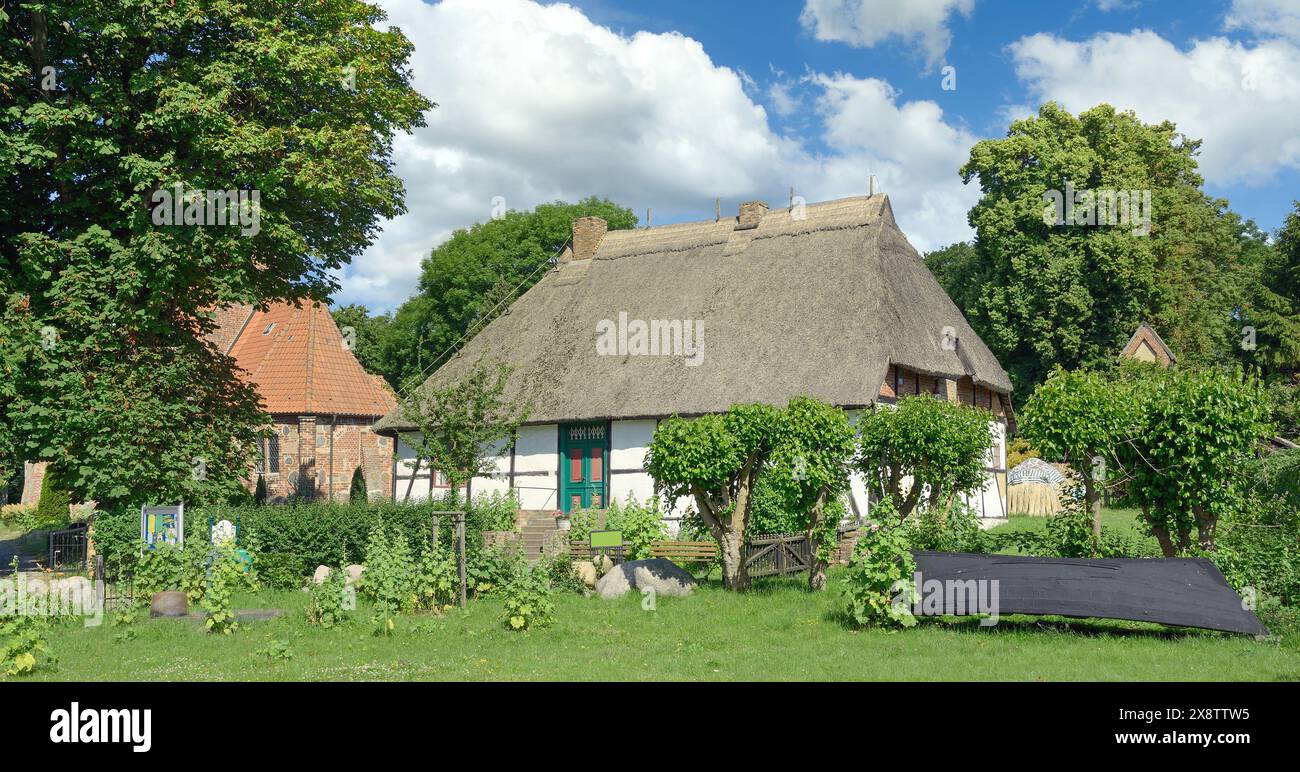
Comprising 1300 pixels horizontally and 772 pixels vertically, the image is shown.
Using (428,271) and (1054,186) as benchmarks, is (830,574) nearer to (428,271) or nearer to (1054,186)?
(1054,186)

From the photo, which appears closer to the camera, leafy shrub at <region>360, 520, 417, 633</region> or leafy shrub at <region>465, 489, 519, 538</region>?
leafy shrub at <region>360, 520, 417, 633</region>

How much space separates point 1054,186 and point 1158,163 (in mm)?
4483

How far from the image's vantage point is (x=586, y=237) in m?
31.2

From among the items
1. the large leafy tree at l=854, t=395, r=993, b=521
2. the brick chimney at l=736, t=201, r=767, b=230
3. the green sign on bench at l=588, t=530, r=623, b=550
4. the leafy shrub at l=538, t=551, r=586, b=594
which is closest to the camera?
the large leafy tree at l=854, t=395, r=993, b=521

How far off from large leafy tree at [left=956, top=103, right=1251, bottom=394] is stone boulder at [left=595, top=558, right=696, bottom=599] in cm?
2104

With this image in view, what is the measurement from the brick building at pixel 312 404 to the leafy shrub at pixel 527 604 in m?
19.4

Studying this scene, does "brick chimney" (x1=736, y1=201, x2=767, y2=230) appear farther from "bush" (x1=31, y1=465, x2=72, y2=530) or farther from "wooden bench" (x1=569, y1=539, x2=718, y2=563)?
"bush" (x1=31, y1=465, x2=72, y2=530)

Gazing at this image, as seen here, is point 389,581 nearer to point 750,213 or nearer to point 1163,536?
point 1163,536

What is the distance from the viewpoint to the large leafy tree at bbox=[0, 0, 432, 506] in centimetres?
1711

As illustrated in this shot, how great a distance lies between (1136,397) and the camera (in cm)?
1203

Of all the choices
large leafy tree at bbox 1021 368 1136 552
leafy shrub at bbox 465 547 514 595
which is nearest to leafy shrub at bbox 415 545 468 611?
leafy shrub at bbox 465 547 514 595

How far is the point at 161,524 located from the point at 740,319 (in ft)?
46.4

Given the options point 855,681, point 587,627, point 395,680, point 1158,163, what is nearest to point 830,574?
point 587,627

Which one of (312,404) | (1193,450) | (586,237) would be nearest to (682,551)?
(1193,450)
